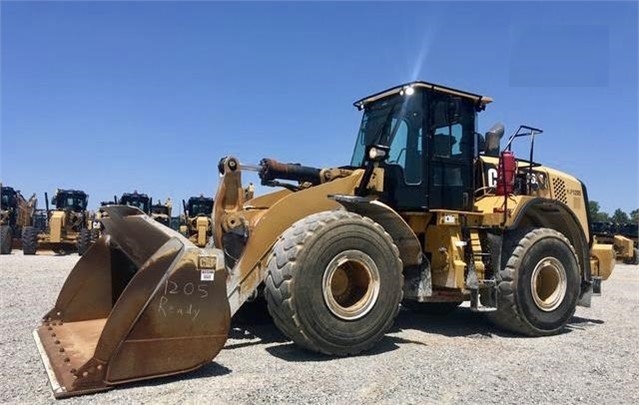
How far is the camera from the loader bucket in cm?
411

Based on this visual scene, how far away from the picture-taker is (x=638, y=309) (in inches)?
405

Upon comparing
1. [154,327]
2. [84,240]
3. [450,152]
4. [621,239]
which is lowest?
[154,327]

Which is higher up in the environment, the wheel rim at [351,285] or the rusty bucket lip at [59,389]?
the wheel rim at [351,285]

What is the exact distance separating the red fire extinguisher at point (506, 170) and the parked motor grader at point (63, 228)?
19.0m

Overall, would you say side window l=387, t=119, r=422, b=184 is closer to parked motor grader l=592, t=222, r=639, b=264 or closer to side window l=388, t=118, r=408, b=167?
side window l=388, t=118, r=408, b=167

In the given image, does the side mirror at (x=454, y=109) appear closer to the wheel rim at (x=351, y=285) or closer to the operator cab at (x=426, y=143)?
the operator cab at (x=426, y=143)

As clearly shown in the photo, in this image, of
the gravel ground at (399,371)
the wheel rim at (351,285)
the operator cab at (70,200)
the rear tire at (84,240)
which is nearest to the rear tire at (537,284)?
the gravel ground at (399,371)

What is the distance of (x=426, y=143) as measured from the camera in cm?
715

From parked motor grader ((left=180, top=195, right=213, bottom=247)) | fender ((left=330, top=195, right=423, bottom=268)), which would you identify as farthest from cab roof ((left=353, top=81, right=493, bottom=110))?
parked motor grader ((left=180, top=195, right=213, bottom=247))

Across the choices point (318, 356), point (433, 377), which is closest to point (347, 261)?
point (318, 356)

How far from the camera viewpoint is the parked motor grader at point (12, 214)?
84.5 ft

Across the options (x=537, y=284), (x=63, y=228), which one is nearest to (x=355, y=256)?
(x=537, y=284)

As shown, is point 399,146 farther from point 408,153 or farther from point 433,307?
point 433,307

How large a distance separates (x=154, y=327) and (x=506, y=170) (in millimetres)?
5197
